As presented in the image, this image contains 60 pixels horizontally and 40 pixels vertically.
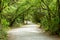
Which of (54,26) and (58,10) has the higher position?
(58,10)

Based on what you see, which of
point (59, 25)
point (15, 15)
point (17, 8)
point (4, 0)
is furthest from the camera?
point (15, 15)

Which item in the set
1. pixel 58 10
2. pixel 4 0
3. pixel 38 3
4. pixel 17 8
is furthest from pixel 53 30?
pixel 17 8

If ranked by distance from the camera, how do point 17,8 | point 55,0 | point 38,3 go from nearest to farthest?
point 55,0
point 38,3
point 17,8

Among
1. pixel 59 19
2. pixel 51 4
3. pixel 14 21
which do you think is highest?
pixel 51 4

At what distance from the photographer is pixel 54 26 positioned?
21266 millimetres

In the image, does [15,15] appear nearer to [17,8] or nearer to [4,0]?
[17,8]

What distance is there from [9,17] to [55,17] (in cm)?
1878

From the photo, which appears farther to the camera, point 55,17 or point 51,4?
point 51,4

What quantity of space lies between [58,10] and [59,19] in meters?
1.10

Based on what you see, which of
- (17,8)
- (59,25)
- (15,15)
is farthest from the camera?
(15,15)

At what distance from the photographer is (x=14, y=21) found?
41062 millimetres

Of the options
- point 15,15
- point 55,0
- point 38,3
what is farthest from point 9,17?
point 55,0

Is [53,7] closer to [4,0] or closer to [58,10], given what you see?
[58,10]

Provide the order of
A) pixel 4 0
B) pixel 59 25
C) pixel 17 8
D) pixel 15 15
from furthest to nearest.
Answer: pixel 15 15 < pixel 17 8 < pixel 59 25 < pixel 4 0
